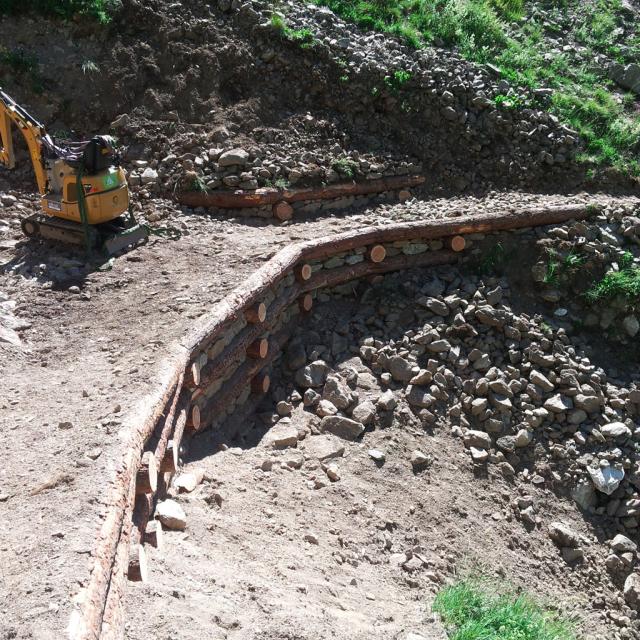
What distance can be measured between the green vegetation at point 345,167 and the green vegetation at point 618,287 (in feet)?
9.60

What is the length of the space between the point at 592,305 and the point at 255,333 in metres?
3.82

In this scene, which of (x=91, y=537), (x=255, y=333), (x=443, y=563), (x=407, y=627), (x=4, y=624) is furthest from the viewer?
(x=255, y=333)

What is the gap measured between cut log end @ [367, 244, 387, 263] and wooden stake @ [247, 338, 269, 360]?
1.73 metres

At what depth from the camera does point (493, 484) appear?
653cm

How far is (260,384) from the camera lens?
6.62m

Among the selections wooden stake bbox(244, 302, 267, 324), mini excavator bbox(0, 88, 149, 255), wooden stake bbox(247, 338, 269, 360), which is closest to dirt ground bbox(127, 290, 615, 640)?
wooden stake bbox(247, 338, 269, 360)

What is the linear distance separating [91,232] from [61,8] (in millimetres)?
3979

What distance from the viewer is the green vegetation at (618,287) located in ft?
25.8

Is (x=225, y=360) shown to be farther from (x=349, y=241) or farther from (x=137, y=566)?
(x=137, y=566)

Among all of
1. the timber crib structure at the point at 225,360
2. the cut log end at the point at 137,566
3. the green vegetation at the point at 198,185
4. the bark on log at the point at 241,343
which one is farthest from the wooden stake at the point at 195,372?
the green vegetation at the point at 198,185

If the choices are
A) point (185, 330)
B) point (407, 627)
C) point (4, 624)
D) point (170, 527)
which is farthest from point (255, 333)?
point (4, 624)

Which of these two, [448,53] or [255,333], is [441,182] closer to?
[448,53]

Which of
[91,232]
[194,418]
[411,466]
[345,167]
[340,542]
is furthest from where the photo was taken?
[345,167]

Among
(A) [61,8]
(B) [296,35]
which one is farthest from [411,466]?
(A) [61,8]
